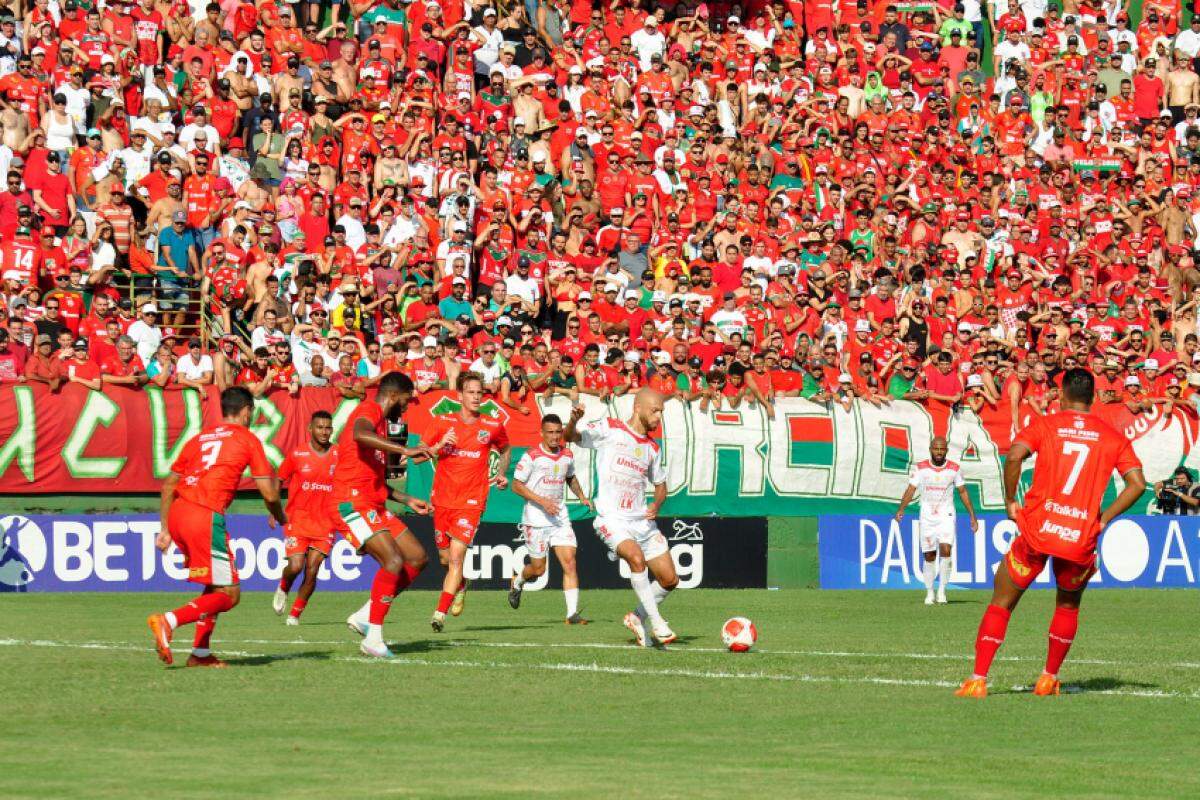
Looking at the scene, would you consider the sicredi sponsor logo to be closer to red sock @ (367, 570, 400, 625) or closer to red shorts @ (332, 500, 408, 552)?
red shorts @ (332, 500, 408, 552)

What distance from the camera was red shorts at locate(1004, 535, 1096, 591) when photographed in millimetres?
13664

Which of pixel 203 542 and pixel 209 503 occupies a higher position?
pixel 209 503

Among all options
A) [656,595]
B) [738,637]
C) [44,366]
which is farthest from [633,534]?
[44,366]

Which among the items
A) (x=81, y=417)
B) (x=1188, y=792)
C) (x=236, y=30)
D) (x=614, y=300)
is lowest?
(x=1188, y=792)

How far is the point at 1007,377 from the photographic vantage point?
32.3 meters

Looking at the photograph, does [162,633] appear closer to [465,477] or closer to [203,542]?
[203,542]

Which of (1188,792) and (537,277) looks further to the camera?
(537,277)

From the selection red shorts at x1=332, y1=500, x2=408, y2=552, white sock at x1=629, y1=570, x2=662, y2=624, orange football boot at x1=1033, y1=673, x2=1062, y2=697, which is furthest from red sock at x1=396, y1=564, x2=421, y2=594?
orange football boot at x1=1033, y1=673, x2=1062, y2=697

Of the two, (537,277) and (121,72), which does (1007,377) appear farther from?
(121,72)

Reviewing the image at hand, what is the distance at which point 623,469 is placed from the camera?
1827 centimetres

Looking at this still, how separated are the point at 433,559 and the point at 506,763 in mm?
19376

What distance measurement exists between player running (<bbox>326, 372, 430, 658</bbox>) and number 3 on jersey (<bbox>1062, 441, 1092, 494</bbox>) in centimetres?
519

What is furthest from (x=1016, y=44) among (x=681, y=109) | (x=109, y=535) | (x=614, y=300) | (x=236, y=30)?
(x=109, y=535)

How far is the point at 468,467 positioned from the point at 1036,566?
8.94 m
